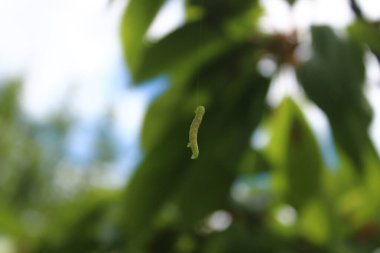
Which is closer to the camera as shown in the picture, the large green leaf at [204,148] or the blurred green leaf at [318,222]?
the large green leaf at [204,148]

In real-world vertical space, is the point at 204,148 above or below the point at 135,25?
below

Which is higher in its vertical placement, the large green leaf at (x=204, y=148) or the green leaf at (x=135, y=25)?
the green leaf at (x=135, y=25)

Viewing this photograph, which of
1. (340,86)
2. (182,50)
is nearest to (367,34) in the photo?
(340,86)

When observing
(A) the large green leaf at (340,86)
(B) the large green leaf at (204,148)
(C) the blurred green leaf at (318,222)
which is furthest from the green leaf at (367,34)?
(C) the blurred green leaf at (318,222)

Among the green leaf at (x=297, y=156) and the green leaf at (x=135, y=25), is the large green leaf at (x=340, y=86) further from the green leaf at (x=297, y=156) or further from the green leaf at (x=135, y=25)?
the green leaf at (x=135, y=25)

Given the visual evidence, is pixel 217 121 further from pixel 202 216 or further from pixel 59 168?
pixel 59 168

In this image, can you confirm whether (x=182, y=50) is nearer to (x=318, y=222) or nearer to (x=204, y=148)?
(x=204, y=148)

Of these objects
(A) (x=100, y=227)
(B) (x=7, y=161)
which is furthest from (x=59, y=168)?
(A) (x=100, y=227)
